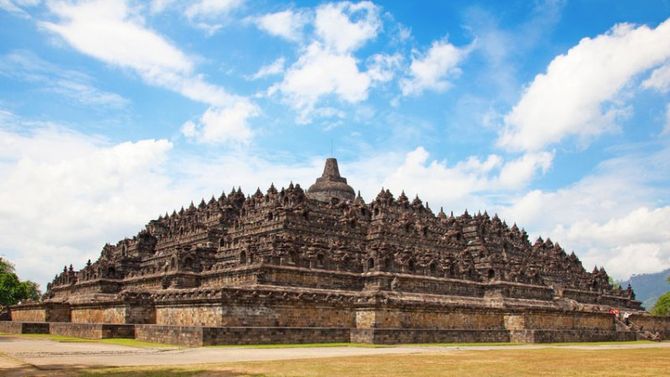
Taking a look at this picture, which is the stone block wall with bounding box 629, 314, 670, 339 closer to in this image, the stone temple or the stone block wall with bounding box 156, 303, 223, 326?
the stone temple

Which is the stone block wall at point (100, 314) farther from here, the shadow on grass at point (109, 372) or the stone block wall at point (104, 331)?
the shadow on grass at point (109, 372)

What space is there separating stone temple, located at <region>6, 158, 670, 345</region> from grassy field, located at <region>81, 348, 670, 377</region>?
12.9 meters

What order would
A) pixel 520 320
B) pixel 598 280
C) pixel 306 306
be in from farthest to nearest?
pixel 598 280
pixel 520 320
pixel 306 306

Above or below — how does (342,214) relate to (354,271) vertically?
above

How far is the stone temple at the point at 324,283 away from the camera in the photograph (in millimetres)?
42438

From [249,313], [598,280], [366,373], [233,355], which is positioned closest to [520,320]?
[249,313]

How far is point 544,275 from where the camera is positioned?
79.8 metres

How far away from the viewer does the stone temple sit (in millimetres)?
42438

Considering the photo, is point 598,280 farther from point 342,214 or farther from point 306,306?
point 306,306

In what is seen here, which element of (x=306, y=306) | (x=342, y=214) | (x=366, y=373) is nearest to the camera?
(x=366, y=373)

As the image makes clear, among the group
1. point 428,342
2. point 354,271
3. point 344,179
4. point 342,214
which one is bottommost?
point 428,342

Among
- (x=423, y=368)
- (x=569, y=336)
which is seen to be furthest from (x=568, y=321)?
(x=423, y=368)

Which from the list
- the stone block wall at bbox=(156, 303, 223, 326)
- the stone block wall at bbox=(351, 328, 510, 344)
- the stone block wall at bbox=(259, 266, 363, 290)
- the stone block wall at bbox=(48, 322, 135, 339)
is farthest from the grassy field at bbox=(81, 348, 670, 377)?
the stone block wall at bbox=(48, 322, 135, 339)

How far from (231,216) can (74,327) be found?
25670mm
